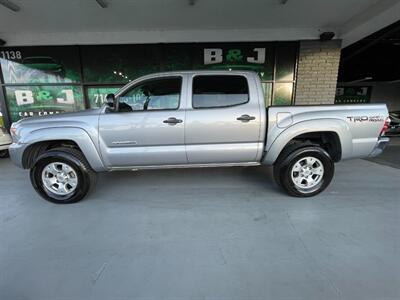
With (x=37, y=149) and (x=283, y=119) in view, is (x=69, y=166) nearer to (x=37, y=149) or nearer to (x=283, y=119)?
(x=37, y=149)

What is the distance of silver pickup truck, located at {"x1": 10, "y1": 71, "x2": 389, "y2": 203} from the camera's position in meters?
3.21

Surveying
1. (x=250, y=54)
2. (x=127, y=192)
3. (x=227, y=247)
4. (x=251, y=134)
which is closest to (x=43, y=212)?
(x=127, y=192)

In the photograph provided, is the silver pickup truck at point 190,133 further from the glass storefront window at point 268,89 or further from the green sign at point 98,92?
the green sign at point 98,92

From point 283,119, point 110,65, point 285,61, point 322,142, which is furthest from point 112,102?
point 285,61

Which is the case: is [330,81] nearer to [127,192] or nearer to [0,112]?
[127,192]

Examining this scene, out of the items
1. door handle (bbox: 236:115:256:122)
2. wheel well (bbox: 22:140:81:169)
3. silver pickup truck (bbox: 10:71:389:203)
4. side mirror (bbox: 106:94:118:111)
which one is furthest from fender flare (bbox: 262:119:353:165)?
wheel well (bbox: 22:140:81:169)

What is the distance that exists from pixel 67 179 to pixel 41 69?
530cm

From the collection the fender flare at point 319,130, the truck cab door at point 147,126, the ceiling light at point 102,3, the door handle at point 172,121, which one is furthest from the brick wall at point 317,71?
the ceiling light at point 102,3

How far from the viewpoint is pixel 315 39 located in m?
6.40

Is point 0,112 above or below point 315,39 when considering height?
below

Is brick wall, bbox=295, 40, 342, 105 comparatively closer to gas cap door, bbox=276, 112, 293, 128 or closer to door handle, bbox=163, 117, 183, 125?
gas cap door, bbox=276, 112, 293, 128

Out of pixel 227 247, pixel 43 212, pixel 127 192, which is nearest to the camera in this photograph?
pixel 227 247

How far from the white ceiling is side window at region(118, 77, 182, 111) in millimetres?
2374

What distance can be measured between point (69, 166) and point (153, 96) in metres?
1.57
